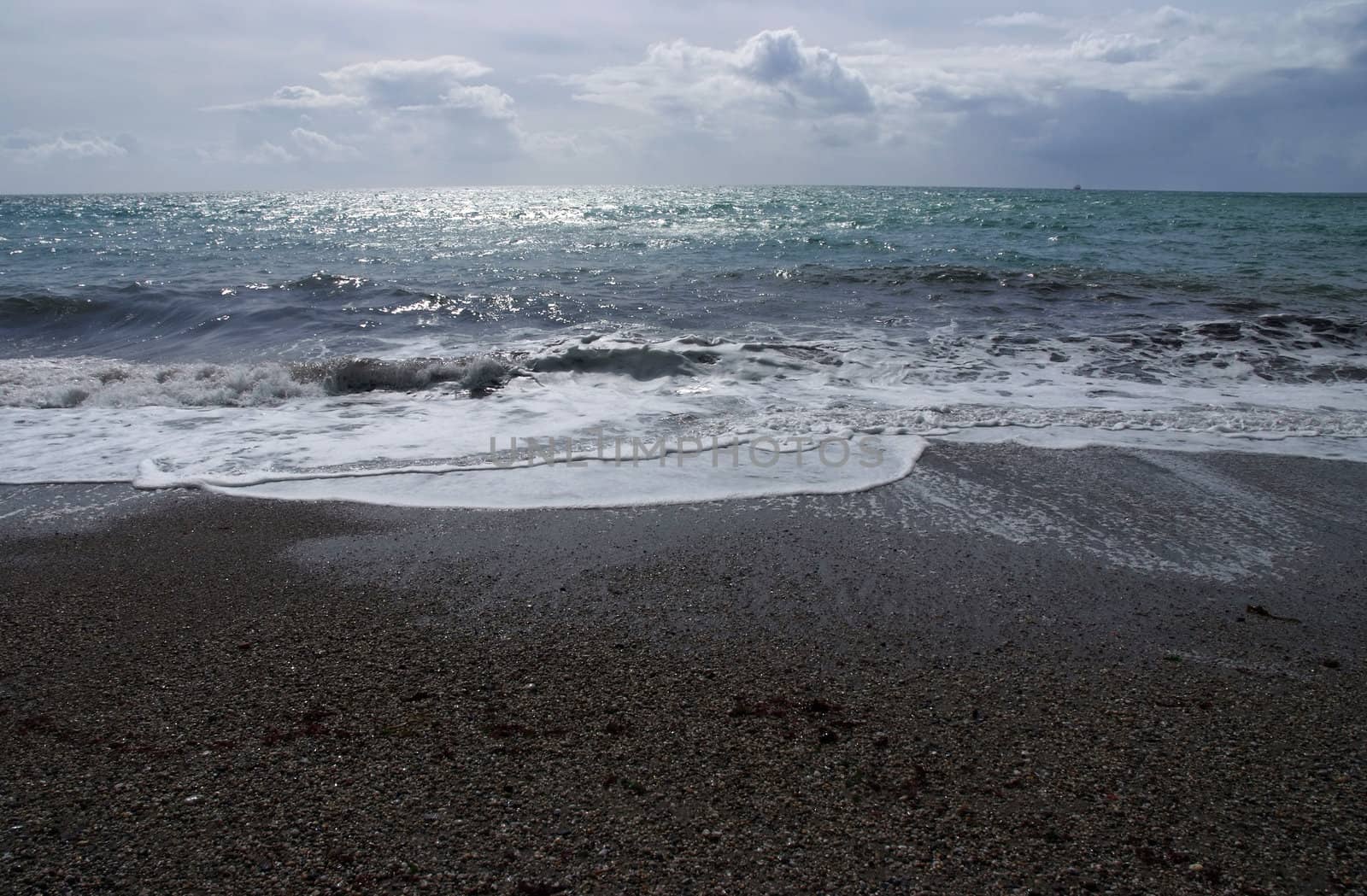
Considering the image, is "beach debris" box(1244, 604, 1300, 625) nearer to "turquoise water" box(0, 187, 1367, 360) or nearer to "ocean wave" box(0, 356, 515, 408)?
"ocean wave" box(0, 356, 515, 408)

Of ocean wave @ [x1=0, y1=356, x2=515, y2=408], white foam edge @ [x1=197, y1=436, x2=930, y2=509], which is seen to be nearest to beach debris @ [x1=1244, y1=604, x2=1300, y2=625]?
white foam edge @ [x1=197, y1=436, x2=930, y2=509]

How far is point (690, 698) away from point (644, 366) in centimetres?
560

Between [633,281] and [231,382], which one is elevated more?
[633,281]

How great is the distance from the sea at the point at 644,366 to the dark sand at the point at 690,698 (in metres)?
0.83

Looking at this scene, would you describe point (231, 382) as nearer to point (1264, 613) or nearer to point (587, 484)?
point (587, 484)

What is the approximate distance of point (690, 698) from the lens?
2.55 meters

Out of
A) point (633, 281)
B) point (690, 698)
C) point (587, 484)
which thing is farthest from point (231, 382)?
point (633, 281)

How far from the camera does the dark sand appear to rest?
6.32 feet

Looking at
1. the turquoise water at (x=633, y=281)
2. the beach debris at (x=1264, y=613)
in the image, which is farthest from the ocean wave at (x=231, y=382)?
the beach debris at (x=1264, y=613)

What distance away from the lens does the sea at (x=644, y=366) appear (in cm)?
497

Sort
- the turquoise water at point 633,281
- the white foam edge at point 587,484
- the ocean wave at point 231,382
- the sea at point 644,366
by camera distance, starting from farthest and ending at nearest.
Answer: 1. the turquoise water at point 633,281
2. the ocean wave at point 231,382
3. the sea at point 644,366
4. the white foam edge at point 587,484

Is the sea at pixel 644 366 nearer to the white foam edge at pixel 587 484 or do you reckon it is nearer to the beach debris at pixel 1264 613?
the white foam edge at pixel 587 484

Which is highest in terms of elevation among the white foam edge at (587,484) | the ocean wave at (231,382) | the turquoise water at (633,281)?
the turquoise water at (633,281)

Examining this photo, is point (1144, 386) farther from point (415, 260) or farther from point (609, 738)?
point (415, 260)
